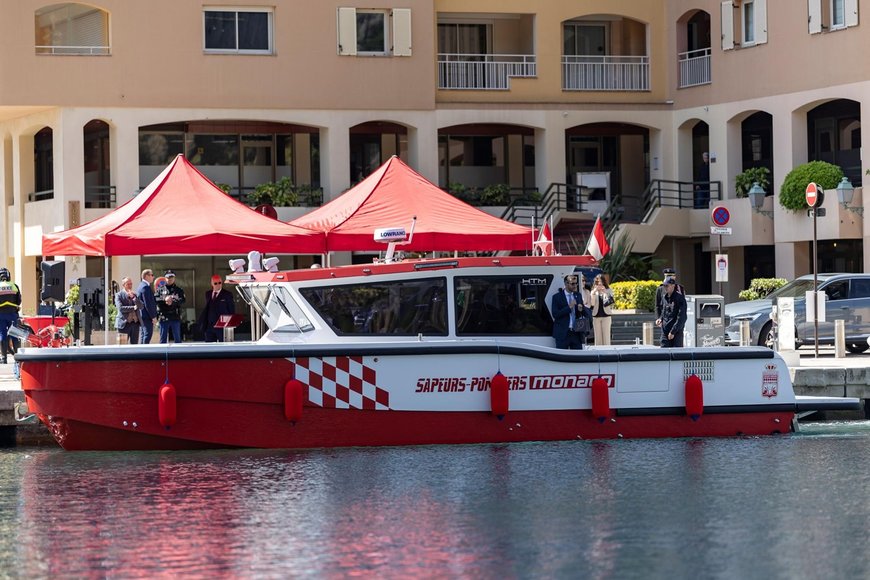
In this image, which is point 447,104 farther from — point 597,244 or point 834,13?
point 597,244

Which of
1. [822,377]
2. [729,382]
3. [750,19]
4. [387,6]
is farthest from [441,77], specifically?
[729,382]

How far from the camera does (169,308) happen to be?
26.1 metres

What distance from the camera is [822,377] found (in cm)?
2378

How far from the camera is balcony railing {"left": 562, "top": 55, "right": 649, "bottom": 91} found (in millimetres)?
42406

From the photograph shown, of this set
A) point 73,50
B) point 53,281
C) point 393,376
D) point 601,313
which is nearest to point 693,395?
point 393,376

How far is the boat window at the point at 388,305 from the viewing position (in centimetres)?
1972

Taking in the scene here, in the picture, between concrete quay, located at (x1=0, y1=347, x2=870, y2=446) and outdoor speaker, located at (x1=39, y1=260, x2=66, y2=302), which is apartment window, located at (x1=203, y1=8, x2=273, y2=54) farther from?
concrete quay, located at (x1=0, y1=347, x2=870, y2=446)

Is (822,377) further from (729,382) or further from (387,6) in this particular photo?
(387,6)

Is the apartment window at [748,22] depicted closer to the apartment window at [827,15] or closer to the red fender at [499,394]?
the apartment window at [827,15]

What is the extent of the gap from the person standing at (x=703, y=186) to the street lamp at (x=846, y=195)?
4.73 metres

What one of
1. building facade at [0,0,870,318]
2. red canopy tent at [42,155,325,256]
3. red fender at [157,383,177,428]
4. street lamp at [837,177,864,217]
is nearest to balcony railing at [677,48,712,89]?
building facade at [0,0,870,318]

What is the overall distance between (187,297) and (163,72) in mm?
5479

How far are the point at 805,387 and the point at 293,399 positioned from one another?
825 cm

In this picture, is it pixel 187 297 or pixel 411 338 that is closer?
pixel 411 338
